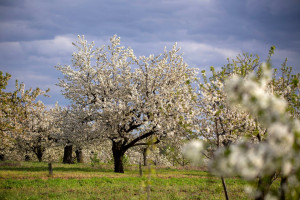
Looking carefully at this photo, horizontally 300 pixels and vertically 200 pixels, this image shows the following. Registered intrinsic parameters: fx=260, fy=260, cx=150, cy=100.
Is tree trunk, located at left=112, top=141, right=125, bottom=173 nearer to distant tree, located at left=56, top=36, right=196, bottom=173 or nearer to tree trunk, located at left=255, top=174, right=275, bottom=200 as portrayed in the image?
distant tree, located at left=56, top=36, right=196, bottom=173

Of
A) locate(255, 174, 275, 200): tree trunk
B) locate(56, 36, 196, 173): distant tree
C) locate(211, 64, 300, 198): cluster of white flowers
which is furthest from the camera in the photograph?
locate(56, 36, 196, 173): distant tree

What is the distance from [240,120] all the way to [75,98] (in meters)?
21.5

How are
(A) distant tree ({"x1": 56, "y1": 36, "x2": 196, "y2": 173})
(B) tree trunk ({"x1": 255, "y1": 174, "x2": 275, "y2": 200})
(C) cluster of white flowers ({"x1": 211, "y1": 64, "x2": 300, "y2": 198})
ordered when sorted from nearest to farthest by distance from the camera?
(C) cluster of white flowers ({"x1": 211, "y1": 64, "x2": 300, "y2": 198}), (B) tree trunk ({"x1": 255, "y1": 174, "x2": 275, "y2": 200}), (A) distant tree ({"x1": 56, "y1": 36, "x2": 196, "y2": 173})

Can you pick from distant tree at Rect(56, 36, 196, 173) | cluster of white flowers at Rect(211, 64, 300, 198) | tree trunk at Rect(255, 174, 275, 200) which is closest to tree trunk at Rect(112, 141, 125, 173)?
distant tree at Rect(56, 36, 196, 173)

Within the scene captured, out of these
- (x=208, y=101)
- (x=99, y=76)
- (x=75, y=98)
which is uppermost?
(x=99, y=76)

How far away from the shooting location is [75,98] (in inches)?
1115

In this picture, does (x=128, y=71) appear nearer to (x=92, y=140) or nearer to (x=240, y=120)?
(x=92, y=140)

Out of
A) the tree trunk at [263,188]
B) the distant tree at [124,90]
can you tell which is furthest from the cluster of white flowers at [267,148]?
the distant tree at [124,90]

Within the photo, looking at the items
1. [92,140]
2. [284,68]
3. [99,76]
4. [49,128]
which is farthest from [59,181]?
[49,128]

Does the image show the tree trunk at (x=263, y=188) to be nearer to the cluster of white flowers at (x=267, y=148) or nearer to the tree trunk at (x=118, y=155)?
the cluster of white flowers at (x=267, y=148)

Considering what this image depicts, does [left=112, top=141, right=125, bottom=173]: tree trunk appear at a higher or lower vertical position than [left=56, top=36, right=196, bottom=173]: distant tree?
lower

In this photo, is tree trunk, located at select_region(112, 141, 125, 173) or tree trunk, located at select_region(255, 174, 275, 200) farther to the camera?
tree trunk, located at select_region(112, 141, 125, 173)

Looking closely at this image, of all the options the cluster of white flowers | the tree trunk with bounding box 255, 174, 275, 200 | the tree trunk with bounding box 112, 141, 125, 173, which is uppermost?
the cluster of white flowers

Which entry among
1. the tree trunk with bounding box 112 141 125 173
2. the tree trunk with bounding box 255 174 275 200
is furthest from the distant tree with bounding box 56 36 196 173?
the tree trunk with bounding box 255 174 275 200
